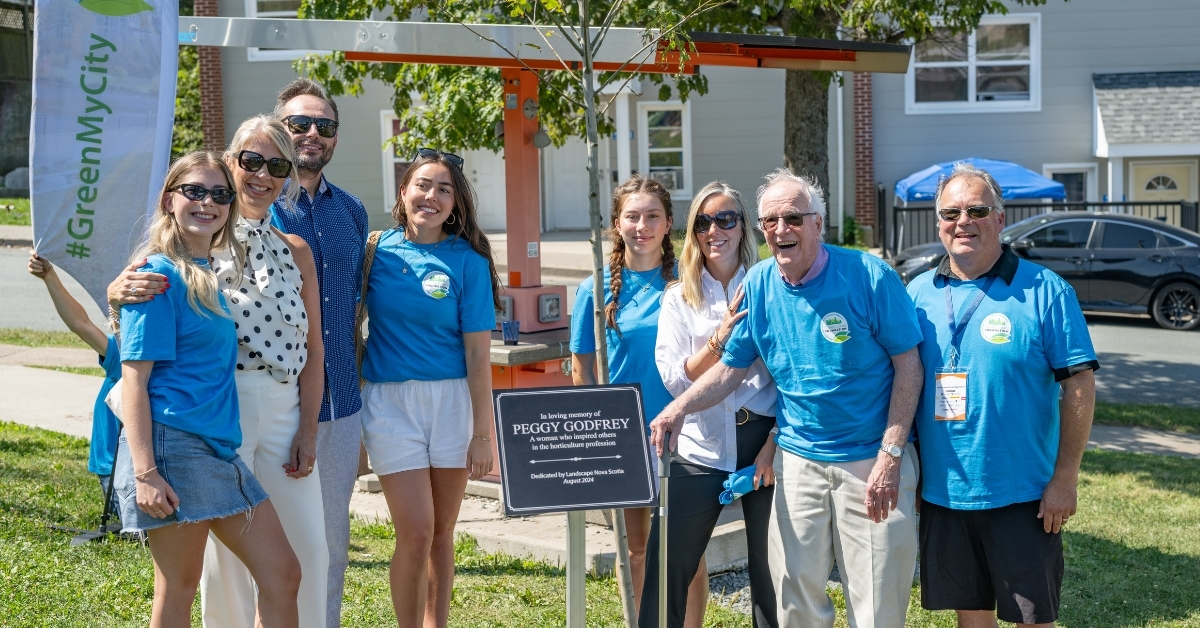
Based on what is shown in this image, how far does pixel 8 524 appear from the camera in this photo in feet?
19.3

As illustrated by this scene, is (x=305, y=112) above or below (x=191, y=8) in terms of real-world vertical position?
below

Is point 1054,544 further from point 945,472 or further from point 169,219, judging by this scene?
point 169,219

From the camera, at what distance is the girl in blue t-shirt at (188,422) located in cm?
321

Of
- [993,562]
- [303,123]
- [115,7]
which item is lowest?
[993,562]

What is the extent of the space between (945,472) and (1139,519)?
3.72 metres

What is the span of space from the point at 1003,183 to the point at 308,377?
17.8 meters

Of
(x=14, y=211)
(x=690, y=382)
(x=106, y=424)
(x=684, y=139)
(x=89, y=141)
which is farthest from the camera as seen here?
(x=14, y=211)

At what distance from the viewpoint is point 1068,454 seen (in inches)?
143

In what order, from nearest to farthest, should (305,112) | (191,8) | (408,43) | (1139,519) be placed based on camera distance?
(305,112) → (408,43) → (1139,519) → (191,8)

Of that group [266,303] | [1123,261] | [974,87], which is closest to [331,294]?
[266,303]

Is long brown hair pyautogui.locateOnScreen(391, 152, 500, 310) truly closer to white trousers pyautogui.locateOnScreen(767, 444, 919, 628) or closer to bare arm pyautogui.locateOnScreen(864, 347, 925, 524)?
white trousers pyautogui.locateOnScreen(767, 444, 919, 628)

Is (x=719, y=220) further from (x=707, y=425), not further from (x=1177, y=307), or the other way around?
(x=1177, y=307)

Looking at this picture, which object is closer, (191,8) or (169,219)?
(169,219)

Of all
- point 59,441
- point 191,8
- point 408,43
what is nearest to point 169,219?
point 408,43
